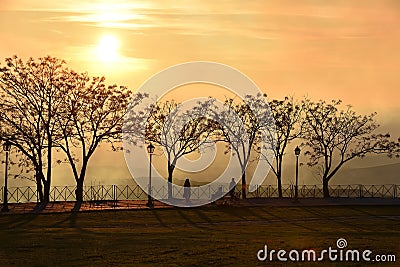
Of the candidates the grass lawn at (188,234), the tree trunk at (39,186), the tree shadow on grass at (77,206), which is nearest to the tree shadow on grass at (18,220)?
the grass lawn at (188,234)

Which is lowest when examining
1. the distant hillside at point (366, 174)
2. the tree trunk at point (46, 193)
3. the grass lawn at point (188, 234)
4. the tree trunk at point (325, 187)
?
the grass lawn at point (188, 234)

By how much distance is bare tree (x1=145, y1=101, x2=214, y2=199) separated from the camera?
63.5 metres

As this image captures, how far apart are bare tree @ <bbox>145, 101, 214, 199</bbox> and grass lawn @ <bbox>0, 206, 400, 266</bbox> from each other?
13.0 m

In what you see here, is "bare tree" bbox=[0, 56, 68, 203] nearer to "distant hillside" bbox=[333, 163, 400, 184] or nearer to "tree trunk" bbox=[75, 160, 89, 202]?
"tree trunk" bbox=[75, 160, 89, 202]

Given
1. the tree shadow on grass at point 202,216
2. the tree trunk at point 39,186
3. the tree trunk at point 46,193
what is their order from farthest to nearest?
the tree trunk at point 39,186
the tree trunk at point 46,193
the tree shadow on grass at point 202,216

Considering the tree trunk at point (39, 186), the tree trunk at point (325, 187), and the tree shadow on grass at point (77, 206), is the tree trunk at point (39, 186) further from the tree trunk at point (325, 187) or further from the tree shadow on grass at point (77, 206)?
the tree trunk at point (325, 187)

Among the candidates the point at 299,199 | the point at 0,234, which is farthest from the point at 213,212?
the point at 0,234

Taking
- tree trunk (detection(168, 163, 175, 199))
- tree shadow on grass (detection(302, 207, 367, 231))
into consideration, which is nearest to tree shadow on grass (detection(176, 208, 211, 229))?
tree shadow on grass (detection(302, 207, 367, 231))

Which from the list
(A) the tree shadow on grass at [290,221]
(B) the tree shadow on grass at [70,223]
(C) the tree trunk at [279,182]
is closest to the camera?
(B) the tree shadow on grass at [70,223]

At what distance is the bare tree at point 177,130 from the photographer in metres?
63.5

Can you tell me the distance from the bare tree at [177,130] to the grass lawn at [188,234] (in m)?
13.0

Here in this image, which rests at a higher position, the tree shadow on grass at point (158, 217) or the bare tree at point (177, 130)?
the bare tree at point (177, 130)

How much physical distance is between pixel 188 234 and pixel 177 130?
31039 mm

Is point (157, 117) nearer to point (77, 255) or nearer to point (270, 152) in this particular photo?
point (270, 152)
